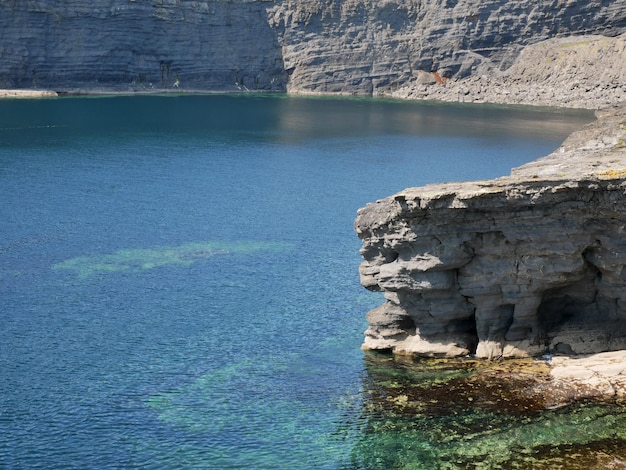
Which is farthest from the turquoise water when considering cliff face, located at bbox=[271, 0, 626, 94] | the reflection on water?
cliff face, located at bbox=[271, 0, 626, 94]

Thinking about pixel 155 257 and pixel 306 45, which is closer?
pixel 155 257

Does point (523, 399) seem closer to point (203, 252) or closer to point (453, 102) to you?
point (203, 252)

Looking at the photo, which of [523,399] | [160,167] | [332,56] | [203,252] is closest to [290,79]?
[332,56]

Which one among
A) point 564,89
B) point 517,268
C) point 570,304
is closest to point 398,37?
point 564,89

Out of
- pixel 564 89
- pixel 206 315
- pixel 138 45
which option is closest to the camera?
pixel 206 315

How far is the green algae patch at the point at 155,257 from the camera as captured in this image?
54.8 meters

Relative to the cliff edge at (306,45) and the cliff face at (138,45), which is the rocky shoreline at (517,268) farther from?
the cliff face at (138,45)

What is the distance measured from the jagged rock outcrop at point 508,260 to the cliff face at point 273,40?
14387 cm

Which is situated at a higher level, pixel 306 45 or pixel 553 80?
pixel 306 45

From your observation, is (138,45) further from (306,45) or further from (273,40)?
(306,45)

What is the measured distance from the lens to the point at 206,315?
4631 cm

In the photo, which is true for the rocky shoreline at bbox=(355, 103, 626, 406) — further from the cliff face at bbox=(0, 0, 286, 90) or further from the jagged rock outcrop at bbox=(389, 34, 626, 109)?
the cliff face at bbox=(0, 0, 286, 90)

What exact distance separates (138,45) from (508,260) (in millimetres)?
153359

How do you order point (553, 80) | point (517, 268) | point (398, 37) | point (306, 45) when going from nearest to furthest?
1. point (517, 268)
2. point (553, 80)
3. point (398, 37)
4. point (306, 45)
